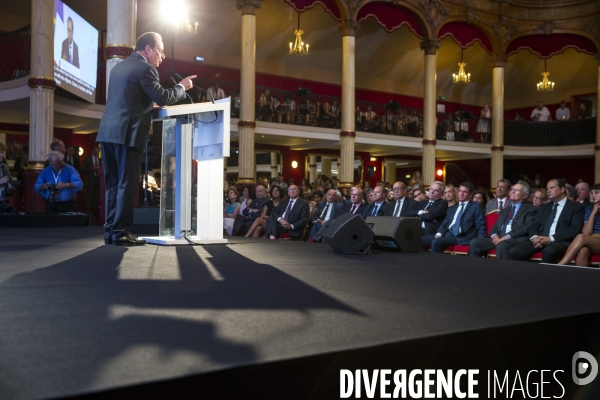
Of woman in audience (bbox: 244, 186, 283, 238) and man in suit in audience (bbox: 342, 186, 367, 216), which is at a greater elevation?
man in suit in audience (bbox: 342, 186, 367, 216)

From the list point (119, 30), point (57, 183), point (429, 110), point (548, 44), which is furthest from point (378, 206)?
point (548, 44)

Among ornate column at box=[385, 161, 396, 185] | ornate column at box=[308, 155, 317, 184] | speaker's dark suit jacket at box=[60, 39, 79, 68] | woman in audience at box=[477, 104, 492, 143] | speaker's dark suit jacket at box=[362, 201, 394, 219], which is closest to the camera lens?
speaker's dark suit jacket at box=[362, 201, 394, 219]

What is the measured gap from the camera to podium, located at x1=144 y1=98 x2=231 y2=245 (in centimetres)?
418

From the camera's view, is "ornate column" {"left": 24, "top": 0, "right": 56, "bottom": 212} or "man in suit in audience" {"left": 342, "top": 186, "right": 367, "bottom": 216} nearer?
"man in suit in audience" {"left": 342, "top": 186, "right": 367, "bottom": 216}

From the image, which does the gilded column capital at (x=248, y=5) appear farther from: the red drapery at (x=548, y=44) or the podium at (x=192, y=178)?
the red drapery at (x=548, y=44)

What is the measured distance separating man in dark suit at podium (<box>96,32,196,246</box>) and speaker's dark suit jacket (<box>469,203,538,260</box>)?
128 inches

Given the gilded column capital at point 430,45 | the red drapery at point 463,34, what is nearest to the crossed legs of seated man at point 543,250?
the gilded column capital at point 430,45

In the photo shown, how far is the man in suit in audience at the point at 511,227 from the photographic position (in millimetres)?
5258

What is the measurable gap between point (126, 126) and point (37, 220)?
304 centimetres

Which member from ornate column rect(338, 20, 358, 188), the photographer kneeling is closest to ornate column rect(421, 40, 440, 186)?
ornate column rect(338, 20, 358, 188)

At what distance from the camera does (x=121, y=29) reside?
5863 mm

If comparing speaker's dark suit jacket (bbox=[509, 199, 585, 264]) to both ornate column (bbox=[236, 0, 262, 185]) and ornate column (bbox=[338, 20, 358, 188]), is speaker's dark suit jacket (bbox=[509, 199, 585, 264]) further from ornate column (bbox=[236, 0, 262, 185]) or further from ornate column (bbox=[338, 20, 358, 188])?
ornate column (bbox=[338, 20, 358, 188])

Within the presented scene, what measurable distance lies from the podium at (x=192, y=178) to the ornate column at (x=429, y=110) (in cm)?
1097

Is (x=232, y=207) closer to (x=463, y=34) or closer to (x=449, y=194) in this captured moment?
(x=449, y=194)
